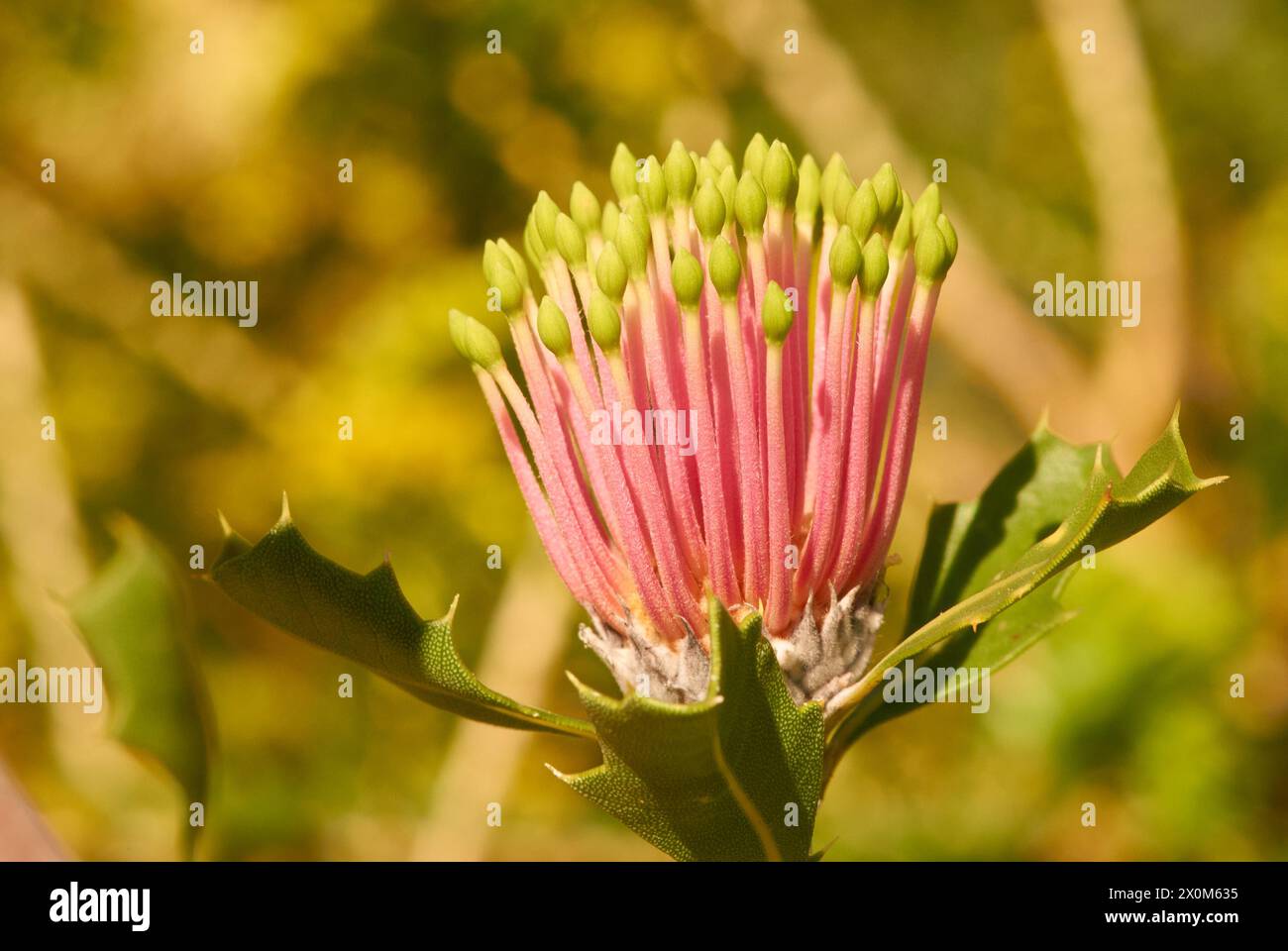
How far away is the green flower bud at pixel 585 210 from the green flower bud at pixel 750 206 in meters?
0.11

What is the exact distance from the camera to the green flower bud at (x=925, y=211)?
761mm

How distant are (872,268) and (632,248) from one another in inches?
5.9

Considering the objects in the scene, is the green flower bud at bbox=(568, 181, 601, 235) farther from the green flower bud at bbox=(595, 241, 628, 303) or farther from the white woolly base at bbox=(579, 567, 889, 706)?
the white woolly base at bbox=(579, 567, 889, 706)

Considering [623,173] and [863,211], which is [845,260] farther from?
[623,173]

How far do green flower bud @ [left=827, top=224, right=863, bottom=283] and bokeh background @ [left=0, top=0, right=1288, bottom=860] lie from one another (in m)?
1.69

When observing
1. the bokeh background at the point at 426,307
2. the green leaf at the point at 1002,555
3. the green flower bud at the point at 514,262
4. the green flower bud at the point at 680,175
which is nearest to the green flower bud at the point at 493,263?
the green flower bud at the point at 514,262

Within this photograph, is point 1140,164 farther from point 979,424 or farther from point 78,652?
point 78,652

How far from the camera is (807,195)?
78cm

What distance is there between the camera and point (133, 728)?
2.86ft

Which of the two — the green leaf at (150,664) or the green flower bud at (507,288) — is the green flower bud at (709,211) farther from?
the green leaf at (150,664)

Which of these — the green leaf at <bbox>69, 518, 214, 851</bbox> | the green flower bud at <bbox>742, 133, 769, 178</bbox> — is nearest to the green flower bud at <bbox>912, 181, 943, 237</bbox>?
the green flower bud at <bbox>742, 133, 769, 178</bbox>

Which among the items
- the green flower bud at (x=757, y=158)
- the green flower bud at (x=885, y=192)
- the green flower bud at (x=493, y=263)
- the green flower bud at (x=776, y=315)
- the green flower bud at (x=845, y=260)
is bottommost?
the green flower bud at (x=776, y=315)

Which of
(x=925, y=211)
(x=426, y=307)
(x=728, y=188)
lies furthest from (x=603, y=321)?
(x=426, y=307)
